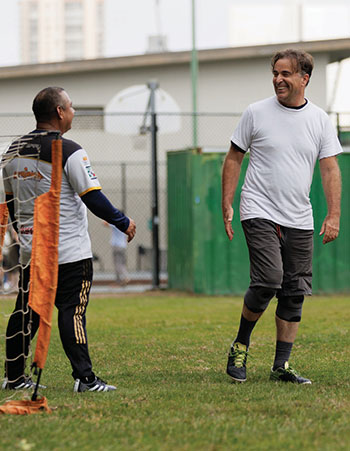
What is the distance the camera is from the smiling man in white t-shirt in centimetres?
547

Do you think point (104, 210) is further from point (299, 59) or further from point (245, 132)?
point (299, 59)

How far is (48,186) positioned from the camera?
499 cm

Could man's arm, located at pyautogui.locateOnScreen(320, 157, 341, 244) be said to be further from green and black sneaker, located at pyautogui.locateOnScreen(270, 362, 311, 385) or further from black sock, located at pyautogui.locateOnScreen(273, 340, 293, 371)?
green and black sneaker, located at pyautogui.locateOnScreen(270, 362, 311, 385)

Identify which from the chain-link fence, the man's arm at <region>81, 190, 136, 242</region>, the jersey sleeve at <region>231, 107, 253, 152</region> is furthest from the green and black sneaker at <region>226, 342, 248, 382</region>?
the chain-link fence

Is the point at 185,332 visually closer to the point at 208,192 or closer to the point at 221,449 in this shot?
the point at 221,449

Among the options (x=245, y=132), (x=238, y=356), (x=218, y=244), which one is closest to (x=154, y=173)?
(x=218, y=244)

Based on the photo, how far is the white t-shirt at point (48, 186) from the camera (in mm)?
4914

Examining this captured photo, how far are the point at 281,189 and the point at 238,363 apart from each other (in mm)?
1152

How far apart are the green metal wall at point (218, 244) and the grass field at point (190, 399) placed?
194 inches

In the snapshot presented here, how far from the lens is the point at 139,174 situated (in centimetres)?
2300

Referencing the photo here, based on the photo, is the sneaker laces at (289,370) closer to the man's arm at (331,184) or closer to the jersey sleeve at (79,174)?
the man's arm at (331,184)

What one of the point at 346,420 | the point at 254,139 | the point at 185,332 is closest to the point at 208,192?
the point at 185,332

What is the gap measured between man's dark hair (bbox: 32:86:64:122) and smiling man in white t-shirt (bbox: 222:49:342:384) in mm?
1232

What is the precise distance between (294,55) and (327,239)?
120 centimetres
